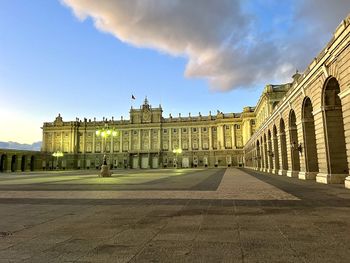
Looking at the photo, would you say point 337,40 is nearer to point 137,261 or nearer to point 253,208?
point 253,208

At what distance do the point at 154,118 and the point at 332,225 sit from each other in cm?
10524

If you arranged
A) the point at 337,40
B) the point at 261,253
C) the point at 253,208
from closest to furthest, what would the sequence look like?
the point at 261,253
the point at 253,208
the point at 337,40

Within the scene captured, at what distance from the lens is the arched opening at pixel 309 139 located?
22.6 metres

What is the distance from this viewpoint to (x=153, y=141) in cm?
11000

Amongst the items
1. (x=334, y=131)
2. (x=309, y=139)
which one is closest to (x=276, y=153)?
(x=309, y=139)

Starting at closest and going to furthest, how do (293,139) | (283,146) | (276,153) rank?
1. (293,139)
2. (283,146)
3. (276,153)

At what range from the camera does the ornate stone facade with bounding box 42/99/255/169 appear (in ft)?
339

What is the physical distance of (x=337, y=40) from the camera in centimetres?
1506

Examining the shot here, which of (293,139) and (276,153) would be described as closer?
(293,139)

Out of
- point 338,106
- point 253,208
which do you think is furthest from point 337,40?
point 253,208

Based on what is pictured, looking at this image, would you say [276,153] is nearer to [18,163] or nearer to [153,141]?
[18,163]

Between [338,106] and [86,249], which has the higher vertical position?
[338,106]

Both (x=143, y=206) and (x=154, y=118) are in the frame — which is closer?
(x=143, y=206)

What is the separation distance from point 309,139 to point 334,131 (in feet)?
15.5
